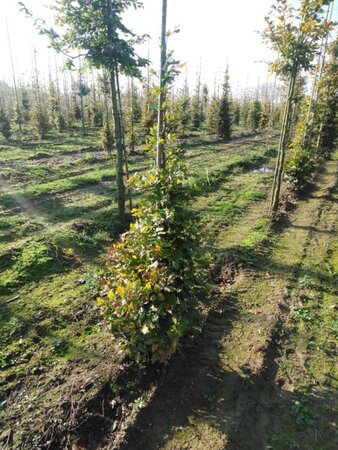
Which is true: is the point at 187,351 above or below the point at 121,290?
below

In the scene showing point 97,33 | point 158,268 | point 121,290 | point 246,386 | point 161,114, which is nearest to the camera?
point 121,290

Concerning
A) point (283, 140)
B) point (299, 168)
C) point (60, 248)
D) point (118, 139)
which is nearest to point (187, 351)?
point (60, 248)

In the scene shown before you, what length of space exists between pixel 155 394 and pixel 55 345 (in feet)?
6.42

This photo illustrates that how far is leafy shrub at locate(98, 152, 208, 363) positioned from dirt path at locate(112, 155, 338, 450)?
0.70 metres

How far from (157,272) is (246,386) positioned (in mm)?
2148

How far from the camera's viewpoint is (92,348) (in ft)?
16.9

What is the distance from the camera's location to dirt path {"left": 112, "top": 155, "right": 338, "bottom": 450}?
3812mm

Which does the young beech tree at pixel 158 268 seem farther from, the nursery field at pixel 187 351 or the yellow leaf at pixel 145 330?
the nursery field at pixel 187 351

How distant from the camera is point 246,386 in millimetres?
4469

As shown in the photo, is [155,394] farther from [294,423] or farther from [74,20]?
[74,20]

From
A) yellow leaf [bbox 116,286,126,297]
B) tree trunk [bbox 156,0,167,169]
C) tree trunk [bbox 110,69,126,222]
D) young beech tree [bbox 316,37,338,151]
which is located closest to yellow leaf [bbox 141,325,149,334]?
yellow leaf [bbox 116,286,126,297]

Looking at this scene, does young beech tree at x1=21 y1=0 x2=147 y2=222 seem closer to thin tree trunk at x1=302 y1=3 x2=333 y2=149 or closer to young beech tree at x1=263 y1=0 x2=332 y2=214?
young beech tree at x1=263 y1=0 x2=332 y2=214

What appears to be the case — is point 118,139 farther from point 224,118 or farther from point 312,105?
point 224,118

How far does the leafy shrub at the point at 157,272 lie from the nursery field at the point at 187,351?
42 cm
